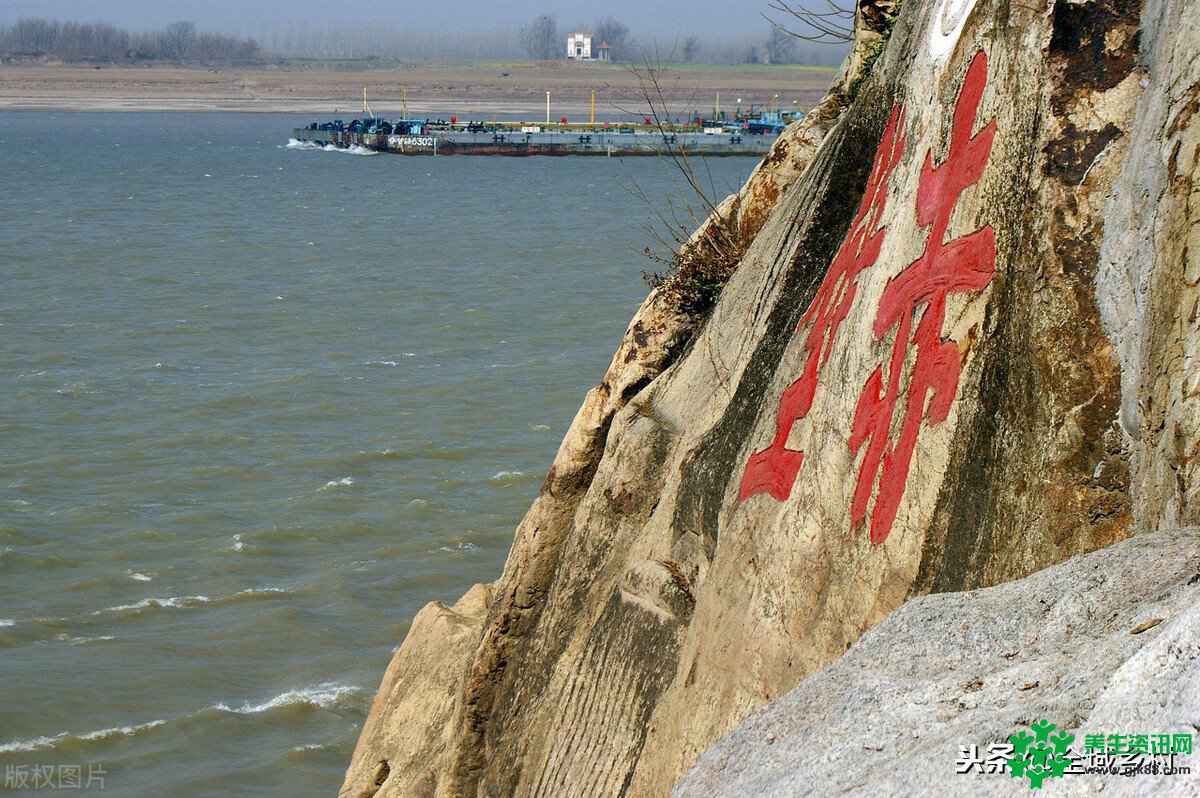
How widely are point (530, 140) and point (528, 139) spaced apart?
0.74ft

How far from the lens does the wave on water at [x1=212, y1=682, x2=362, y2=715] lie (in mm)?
12070

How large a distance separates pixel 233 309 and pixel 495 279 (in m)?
7.00

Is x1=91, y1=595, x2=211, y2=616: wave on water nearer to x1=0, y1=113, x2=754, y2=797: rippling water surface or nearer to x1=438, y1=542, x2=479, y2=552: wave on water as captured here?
x1=0, y1=113, x2=754, y2=797: rippling water surface

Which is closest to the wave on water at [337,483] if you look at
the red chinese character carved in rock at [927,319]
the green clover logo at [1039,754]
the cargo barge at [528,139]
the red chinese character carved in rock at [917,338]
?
the red chinese character carved in rock at [917,338]

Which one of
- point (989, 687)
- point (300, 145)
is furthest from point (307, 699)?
point (300, 145)

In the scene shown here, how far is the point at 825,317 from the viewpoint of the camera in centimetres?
512

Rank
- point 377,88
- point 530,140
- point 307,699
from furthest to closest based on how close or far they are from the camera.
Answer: point 377,88, point 530,140, point 307,699

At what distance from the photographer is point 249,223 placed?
46.6 metres

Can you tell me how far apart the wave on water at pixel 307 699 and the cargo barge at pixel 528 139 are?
75.9 metres

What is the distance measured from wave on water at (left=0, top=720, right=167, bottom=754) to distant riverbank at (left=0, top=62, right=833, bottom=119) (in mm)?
121176

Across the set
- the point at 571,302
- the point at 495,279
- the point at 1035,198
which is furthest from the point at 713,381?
the point at 495,279

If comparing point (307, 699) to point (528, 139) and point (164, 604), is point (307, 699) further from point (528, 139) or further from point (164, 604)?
point (528, 139)

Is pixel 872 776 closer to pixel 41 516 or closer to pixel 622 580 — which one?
pixel 622 580

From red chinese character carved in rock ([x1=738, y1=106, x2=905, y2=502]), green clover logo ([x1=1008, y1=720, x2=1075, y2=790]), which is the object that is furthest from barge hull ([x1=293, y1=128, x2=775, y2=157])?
green clover logo ([x1=1008, y1=720, x2=1075, y2=790])
